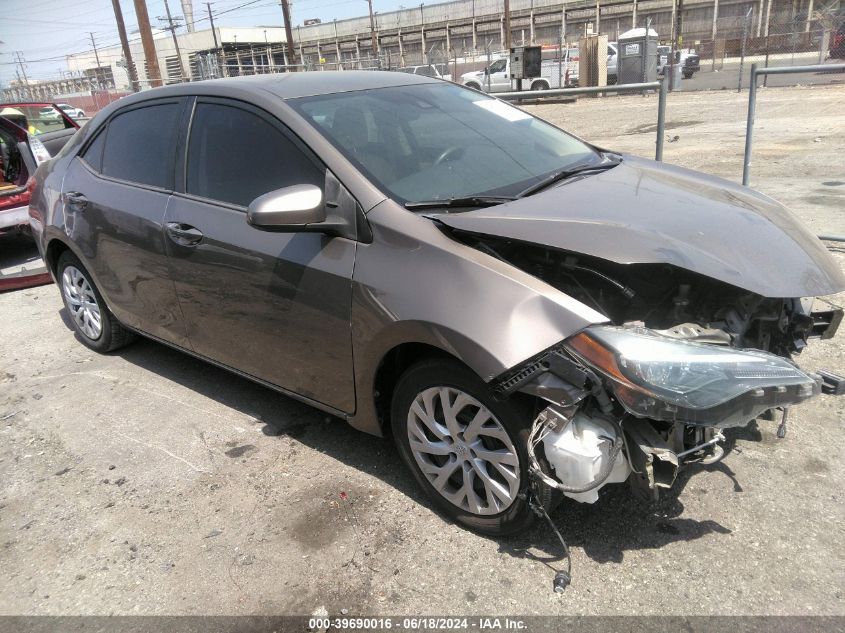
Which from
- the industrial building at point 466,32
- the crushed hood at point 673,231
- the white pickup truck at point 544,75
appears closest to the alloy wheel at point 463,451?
the crushed hood at point 673,231

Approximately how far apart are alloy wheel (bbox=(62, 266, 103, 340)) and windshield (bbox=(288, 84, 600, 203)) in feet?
8.02

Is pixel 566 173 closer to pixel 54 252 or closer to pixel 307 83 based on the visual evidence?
pixel 307 83

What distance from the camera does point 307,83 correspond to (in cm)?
344

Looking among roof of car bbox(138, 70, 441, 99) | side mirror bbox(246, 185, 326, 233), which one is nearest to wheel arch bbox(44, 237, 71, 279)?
roof of car bbox(138, 70, 441, 99)

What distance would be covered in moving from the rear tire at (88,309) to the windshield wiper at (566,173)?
3057mm

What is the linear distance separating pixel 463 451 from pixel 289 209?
1.20 m

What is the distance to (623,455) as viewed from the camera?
90.4 inches

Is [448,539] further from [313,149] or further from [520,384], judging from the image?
[313,149]

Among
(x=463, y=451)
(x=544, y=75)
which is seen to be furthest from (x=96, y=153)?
(x=544, y=75)

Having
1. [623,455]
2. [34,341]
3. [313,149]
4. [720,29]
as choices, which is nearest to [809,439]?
[623,455]

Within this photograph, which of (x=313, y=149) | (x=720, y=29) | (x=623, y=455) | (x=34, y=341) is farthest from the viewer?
(x=720, y=29)

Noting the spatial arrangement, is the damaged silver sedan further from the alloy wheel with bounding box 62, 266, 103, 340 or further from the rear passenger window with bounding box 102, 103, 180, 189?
the alloy wheel with bounding box 62, 266, 103, 340

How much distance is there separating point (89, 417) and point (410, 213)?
254 centimetres

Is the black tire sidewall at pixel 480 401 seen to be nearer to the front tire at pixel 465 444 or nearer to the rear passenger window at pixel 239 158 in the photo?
the front tire at pixel 465 444
